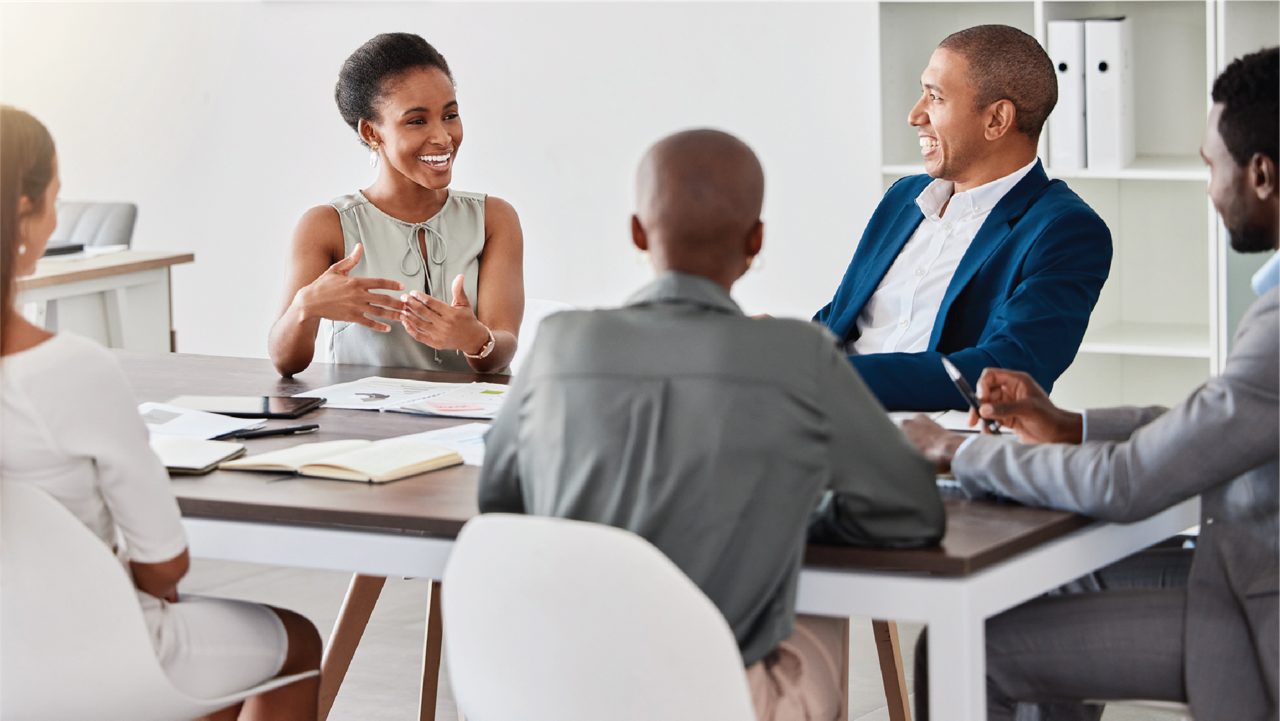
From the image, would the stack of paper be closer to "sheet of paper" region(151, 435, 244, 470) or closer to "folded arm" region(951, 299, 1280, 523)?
"sheet of paper" region(151, 435, 244, 470)

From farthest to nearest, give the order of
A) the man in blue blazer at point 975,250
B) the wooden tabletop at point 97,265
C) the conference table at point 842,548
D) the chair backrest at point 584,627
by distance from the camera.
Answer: the wooden tabletop at point 97,265, the man in blue blazer at point 975,250, the conference table at point 842,548, the chair backrest at point 584,627

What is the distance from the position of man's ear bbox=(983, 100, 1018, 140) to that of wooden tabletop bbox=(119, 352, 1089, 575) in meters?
1.08

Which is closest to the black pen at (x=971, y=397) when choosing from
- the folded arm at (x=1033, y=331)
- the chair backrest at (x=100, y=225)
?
the folded arm at (x=1033, y=331)

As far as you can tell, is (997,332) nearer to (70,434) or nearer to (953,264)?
(953,264)

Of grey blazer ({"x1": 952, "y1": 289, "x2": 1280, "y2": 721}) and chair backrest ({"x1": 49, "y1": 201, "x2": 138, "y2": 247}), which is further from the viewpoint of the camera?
chair backrest ({"x1": 49, "y1": 201, "x2": 138, "y2": 247})

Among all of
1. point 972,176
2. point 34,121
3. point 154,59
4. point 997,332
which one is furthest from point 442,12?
point 34,121

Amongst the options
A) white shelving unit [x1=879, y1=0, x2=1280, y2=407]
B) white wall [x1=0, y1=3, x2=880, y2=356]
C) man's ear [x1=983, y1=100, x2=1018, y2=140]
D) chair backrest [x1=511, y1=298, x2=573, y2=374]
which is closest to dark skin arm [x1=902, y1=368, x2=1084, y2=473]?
man's ear [x1=983, y1=100, x2=1018, y2=140]

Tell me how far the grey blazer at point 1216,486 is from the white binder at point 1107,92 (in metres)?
2.16

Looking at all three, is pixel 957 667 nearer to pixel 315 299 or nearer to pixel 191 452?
pixel 191 452

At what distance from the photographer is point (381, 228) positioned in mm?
2850

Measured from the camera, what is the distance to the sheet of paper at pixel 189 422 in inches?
86.1

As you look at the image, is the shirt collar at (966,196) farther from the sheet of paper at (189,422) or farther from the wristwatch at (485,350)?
the sheet of paper at (189,422)

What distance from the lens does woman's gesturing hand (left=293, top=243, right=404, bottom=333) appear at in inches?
98.4

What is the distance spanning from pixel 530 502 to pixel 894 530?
1.27 ft
